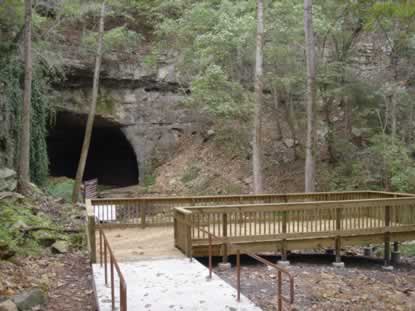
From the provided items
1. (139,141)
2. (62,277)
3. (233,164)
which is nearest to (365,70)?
(233,164)

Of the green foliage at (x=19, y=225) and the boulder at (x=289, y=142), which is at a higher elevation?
the boulder at (x=289, y=142)

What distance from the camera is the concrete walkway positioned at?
573cm

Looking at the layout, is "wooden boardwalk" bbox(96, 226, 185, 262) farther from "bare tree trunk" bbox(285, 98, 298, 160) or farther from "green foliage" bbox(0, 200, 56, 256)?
"bare tree trunk" bbox(285, 98, 298, 160)

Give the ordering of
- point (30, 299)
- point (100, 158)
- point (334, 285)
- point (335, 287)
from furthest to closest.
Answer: point (100, 158), point (334, 285), point (335, 287), point (30, 299)

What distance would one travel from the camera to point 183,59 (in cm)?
2177

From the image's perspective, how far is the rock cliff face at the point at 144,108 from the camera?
933 inches

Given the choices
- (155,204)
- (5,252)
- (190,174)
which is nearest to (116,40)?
(190,174)

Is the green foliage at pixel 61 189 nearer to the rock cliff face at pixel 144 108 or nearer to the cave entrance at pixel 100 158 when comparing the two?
the rock cliff face at pixel 144 108

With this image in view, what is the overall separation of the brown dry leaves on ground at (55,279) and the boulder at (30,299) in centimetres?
15

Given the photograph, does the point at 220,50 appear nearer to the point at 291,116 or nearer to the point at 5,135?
the point at 291,116

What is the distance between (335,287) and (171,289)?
334cm

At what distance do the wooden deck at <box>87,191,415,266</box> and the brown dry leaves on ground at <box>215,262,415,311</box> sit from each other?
0.62 metres

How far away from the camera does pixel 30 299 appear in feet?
20.1

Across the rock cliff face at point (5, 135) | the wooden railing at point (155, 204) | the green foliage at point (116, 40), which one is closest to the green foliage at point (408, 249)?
the wooden railing at point (155, 204)
